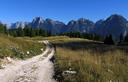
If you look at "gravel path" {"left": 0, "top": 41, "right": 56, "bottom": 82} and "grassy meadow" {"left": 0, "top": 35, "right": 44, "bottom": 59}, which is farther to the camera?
"grassy meadow" {"left": 0, "top": 35, "right": 44, "bottom": 59}

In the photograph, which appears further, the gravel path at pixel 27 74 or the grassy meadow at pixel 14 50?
the grassy meadow at pixel 14 50

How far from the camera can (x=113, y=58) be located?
22.5 meters

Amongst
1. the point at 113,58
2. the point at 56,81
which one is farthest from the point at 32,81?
the point at 113,58

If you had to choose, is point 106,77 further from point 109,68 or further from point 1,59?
point 1,59

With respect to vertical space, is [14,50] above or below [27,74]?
above

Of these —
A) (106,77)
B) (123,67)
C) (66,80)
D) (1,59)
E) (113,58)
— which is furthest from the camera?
(1,59)

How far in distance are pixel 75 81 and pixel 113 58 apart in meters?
7.82

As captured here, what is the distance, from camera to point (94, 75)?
1591 centimetres

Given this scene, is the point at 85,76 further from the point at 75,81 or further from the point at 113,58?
the point at 113,58

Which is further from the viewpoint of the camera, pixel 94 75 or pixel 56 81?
pixel 56 81

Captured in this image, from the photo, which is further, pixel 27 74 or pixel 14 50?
pixel 14 50

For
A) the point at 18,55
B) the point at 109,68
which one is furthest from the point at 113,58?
the point at 18,55

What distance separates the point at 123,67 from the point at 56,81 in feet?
14.6

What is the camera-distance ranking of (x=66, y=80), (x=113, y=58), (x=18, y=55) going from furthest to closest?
(x=18, y=55) < (x=113, y=58) < (x=66, y=80)
